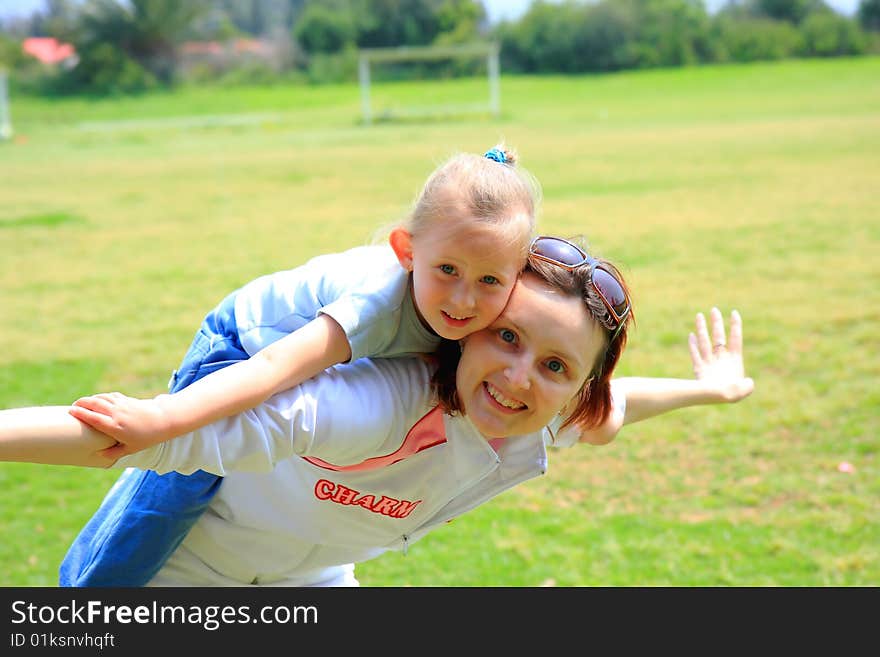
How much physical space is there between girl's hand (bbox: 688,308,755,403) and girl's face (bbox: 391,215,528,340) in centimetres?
78

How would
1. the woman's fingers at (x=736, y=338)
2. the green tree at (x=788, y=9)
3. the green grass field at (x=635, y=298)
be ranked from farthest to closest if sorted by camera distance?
the green tree at (x=788, y=9) → the green grass field at (x=635, y=298) → the woman's fingers at (x=736, y=338)

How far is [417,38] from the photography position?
6250cm

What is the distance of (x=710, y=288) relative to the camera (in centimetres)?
872

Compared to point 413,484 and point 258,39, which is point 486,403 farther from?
point 258,39

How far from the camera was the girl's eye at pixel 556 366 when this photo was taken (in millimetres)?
2080


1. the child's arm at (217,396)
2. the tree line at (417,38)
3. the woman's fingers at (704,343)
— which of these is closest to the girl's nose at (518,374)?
the child's arm at (217,396)

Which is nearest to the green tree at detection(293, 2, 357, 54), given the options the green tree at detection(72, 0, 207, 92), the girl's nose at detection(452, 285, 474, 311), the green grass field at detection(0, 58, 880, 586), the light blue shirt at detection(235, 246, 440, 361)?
the green tree at detection(72, 0, 207, 92)

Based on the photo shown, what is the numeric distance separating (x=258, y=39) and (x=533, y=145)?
151ft

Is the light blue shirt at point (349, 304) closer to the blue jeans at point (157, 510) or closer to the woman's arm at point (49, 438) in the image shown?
the blue jeans at point (157, 510)

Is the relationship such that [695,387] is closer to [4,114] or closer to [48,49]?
[4,114]

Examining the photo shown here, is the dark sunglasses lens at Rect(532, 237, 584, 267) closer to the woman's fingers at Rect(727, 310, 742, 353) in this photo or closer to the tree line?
the woman's fingers at Rect(727, 310, 742, 353)

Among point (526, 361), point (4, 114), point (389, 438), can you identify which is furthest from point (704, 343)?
point (4, 114)

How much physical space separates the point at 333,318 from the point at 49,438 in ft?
1.90

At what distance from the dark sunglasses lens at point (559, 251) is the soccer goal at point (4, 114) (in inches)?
1207
